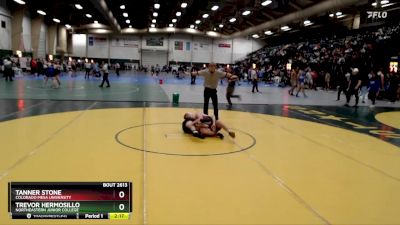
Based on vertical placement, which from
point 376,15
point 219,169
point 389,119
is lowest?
point 219,169

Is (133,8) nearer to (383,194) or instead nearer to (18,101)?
(18,101)

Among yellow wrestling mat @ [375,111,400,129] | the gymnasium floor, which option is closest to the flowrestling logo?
yellow wrestling mat @ [375,111,400,129]

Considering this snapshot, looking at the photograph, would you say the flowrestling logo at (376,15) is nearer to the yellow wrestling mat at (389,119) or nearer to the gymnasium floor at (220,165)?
the yellow wrestling mat at (389,119)

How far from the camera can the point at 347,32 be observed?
111 feet

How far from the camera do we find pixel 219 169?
17.0 feet

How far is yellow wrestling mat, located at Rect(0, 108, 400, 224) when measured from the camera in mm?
3736

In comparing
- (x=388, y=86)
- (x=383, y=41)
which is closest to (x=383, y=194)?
(x=388, y=86)

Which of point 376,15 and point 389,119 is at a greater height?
point 376,15

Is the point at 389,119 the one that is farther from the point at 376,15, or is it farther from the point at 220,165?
the point at 220,165

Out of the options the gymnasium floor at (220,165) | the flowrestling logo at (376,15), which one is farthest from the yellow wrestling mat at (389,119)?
the flowrestling logo at (376,15)

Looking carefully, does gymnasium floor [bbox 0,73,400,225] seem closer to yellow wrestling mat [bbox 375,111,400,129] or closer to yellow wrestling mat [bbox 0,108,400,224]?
yellow wrestling mat [bbox 0,108,400,224]
